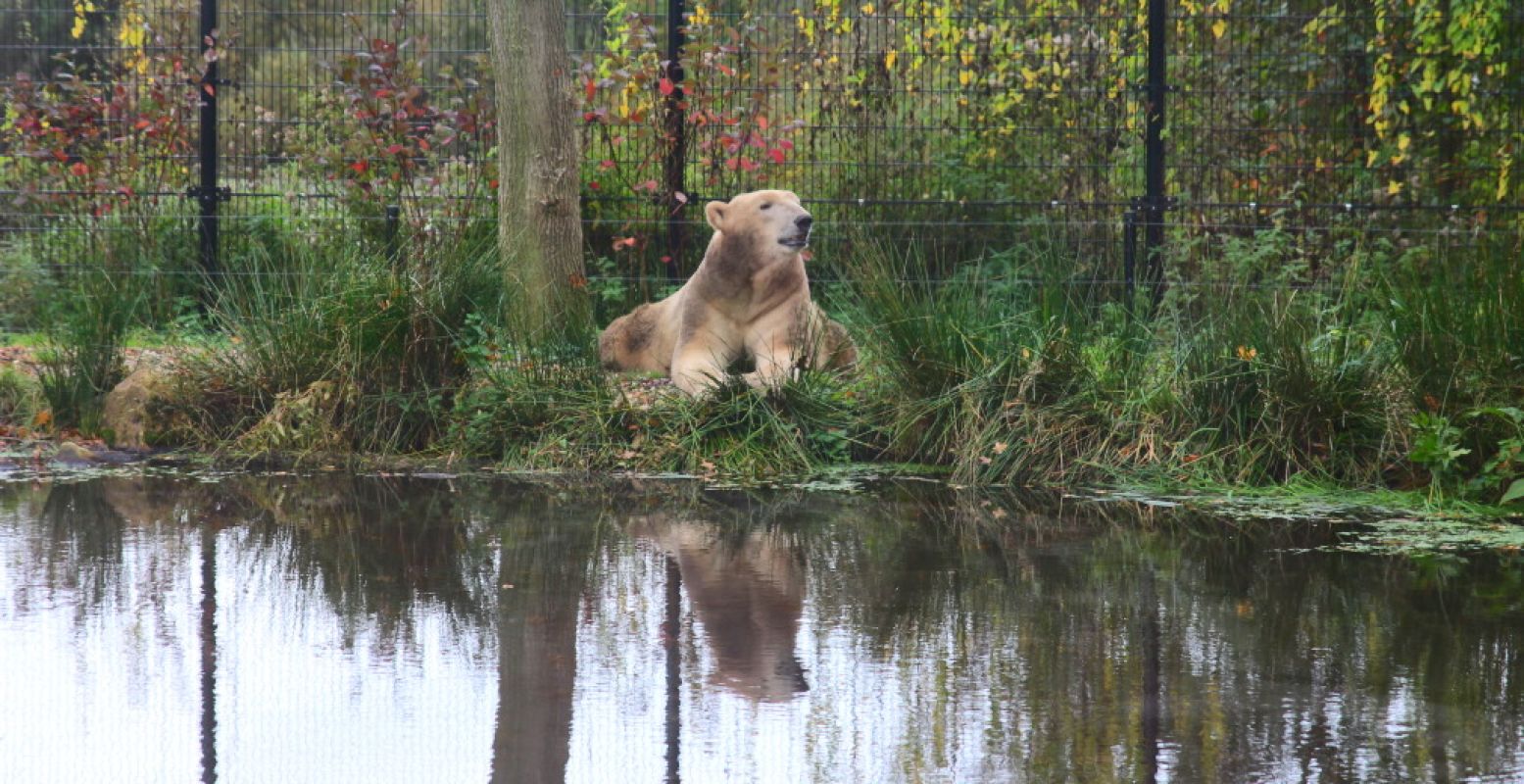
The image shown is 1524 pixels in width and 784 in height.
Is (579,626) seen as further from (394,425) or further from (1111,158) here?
(1111,158)

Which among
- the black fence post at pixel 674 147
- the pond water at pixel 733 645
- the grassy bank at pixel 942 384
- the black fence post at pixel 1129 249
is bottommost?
the pond water at pixel 733 645

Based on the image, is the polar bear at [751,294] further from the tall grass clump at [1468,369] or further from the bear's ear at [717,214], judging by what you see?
the tall grass clump at [1468,369]

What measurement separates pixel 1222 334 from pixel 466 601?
363cm

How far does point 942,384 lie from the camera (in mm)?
7273

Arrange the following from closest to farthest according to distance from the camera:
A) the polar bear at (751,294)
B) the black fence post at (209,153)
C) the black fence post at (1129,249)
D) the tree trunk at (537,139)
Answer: the polar bear at (751,294)
the tree trunk at (537,139)
the black fence post at (1129,249)
the black fence post at (209,153)

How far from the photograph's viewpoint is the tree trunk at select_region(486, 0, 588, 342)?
8.76m

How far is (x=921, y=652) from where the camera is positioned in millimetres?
4387

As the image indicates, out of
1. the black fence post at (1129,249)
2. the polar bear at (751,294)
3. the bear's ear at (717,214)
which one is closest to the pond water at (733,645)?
the polar bear at (751,294)

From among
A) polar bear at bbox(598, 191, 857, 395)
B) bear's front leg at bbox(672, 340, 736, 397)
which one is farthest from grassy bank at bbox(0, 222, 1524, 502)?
polar bear at bbox(598, 191, 857, 395)

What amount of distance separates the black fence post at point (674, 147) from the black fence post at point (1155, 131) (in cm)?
292

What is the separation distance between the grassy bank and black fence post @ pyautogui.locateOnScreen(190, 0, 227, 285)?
3.23 m

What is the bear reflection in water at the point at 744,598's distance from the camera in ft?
13.7

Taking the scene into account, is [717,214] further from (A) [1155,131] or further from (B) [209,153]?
(B) [209,153]

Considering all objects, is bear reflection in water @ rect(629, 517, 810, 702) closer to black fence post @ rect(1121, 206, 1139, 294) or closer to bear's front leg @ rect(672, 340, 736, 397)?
bear's front leg @ rect(672, 340, 736, 397)
